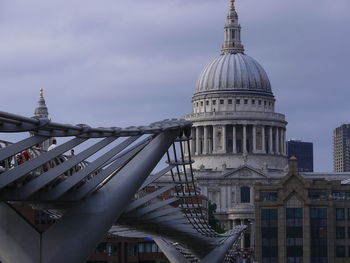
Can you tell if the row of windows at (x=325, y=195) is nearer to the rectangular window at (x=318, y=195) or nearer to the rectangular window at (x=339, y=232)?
the rectangular window at (x=318, y=195)

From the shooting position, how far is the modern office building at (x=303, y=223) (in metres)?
133

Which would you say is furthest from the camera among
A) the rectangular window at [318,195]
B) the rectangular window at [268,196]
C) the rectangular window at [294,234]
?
the rectangular window at [268,196]

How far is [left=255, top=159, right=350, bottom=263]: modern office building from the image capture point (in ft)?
437

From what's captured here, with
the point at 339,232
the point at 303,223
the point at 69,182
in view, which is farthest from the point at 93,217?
the point at 303,223

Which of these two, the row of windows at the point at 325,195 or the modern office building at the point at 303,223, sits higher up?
the row of windows at the point at 325,195

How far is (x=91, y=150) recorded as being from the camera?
42.8 metres

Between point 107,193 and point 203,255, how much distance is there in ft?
196

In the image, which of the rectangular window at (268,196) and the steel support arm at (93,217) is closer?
the steel support arm at (93,217)

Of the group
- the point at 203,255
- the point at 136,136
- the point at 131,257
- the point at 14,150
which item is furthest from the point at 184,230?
the point at 131,257

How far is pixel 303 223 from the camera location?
134625 mm

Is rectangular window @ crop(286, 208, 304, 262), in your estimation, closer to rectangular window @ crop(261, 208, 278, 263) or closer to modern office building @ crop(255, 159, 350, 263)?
modern office building @ crop(255, 159, 350, 263)

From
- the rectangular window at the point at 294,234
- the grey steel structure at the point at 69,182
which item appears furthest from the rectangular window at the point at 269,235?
the grey steel structure at the point at 69,182

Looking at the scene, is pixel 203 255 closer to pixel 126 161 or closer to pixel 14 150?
pixel 126 161

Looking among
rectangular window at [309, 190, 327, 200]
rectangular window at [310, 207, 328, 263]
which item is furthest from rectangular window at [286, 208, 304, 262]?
rectangular window at [309, 190, 327, 200]
